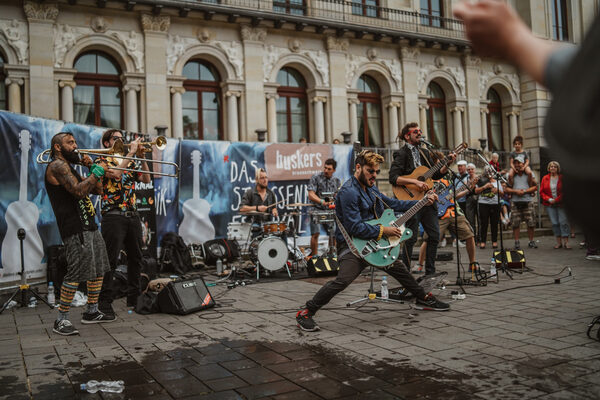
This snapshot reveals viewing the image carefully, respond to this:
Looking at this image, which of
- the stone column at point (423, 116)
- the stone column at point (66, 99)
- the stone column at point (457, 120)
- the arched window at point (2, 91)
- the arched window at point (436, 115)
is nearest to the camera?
the arched window at point (2, 91)

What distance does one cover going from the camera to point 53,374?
4281 millimetres

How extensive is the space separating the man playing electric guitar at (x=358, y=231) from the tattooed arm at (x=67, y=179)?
8.92 ft

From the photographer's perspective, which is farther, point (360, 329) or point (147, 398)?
point (360, 329)

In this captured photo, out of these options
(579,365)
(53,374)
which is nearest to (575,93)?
(579,365)

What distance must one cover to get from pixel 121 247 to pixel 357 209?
10.3 ft

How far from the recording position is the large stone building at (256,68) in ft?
59.4

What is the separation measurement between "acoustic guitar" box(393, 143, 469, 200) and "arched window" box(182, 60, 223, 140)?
47.1ft

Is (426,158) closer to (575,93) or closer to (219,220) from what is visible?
(219,220)

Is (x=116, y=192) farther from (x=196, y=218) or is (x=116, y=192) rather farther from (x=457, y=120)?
→ (x=457, y=120)

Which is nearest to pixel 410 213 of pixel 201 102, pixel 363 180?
pixel 363 180

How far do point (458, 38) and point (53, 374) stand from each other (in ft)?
83.2

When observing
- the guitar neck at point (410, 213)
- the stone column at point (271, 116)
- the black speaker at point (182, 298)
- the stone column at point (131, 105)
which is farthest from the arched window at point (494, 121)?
the black speaker at point (182, 298)

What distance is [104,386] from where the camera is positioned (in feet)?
12.8

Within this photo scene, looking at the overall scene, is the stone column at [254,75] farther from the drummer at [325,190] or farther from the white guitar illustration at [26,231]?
the white guitar illustration at [26,231]
